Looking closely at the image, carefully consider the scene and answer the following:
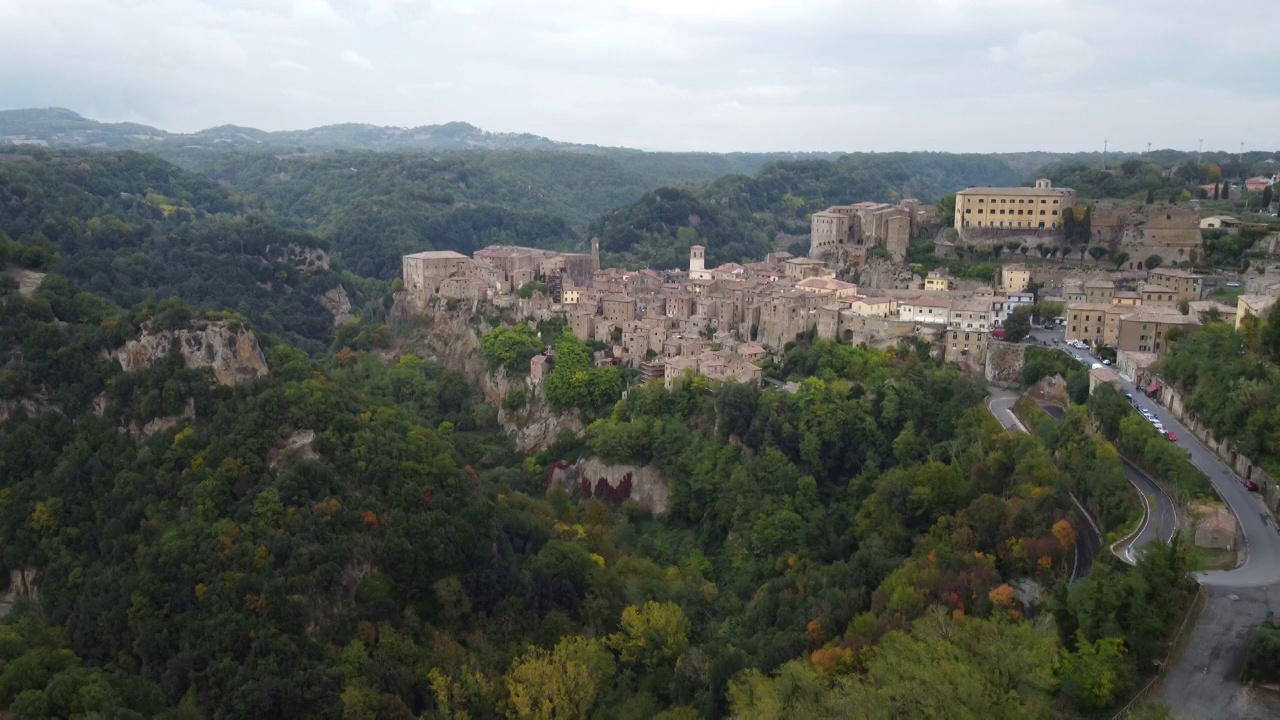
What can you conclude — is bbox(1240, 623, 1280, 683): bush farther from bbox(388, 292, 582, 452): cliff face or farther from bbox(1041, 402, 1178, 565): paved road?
bbox(388, 292, 582, 452): cliff face

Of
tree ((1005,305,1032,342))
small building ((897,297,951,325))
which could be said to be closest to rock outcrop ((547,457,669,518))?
small building ((897,297,951,325))

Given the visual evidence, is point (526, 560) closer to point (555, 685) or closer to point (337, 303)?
point (555, 685)

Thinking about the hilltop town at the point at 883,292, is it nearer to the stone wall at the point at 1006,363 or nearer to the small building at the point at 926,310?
the small building at the point at 926,310

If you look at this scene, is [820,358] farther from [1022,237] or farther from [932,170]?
[932,170]

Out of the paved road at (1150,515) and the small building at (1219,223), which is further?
the small building at (1219,223)

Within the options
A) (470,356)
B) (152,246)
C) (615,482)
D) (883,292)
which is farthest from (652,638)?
(152,246)

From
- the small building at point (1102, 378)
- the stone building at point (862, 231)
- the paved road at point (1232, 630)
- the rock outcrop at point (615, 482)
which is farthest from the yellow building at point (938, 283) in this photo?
the paved road at point (1232, 630)

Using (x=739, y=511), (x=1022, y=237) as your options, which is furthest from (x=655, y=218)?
(x=739, y=511)
